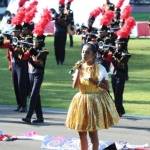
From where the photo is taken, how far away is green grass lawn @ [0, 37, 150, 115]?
1673 cm

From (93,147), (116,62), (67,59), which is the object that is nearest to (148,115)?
(116,62)

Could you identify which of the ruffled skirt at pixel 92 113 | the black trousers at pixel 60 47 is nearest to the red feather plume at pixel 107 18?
the ruffled skirt at pixel 92 113

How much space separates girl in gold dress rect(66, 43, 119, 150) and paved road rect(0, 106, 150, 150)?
6.07ft

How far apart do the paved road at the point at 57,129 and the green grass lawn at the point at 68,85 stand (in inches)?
42.7

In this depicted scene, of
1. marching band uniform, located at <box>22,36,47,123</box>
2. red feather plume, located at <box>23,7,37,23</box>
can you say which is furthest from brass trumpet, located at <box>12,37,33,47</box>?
red feather plume, located at <box>23,7,37,23</box>

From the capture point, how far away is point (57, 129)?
13.6m

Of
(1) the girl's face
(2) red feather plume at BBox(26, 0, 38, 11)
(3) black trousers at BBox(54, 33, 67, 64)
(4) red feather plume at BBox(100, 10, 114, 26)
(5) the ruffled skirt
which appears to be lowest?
Result: (3) black trousers at BBox(54, 33, 67, 64)

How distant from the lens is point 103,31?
1633 centimetres

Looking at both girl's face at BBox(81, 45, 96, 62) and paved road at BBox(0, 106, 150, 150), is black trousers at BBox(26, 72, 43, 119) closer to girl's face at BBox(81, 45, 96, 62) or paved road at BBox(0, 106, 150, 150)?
paved road at BBox(0, 106, 150, 150)

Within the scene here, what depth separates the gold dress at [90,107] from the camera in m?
10.1

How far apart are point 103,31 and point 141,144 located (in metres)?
4.77

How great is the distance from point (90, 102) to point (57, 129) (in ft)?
11.7

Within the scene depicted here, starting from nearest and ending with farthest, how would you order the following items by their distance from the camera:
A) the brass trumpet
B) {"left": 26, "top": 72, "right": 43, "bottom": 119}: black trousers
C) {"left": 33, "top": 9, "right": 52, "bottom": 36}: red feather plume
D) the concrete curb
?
{"left": 33, "top": 9, "right": 52, "bottom": 36}: red feather plume < {"left": 26, "top": 72, "right": 43, "bottom": 119}: black trousers < the brass trumpet < the concrete curb

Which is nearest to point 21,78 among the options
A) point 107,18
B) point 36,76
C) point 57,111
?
point 57,111
